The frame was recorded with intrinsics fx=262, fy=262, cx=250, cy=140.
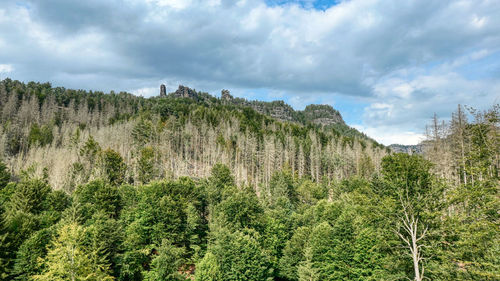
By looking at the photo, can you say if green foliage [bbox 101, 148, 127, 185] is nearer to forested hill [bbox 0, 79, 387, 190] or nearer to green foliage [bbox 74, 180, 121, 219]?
forested hill [bbox 0, 79, 387, 190]

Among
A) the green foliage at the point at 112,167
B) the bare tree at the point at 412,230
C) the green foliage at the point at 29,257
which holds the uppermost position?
the green foliage at the point at 112,167

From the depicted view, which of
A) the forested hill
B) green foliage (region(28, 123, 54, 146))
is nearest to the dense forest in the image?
the forested hill

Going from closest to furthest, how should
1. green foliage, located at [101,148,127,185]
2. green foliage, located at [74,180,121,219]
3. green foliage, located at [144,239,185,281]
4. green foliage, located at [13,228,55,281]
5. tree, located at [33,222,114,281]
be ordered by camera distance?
tree, located at [33,222,114,281] → green foliage, located at [13,228,55,281] → green foliage, located at [144,239,185,281] → green foliage, located at [74,180,121,219] → green foliage, located at [101,148,127,185]

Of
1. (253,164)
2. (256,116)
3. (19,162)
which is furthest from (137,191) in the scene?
(256,116)

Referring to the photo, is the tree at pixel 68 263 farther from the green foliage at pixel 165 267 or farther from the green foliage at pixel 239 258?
the green foliage at pixel 239 258

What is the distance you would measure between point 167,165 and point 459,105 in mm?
83067

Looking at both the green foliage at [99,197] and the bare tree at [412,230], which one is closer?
the bare tree at [412,230]

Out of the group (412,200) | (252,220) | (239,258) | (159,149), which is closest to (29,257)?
(239,258)

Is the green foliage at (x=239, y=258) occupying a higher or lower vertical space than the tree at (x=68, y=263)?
lower

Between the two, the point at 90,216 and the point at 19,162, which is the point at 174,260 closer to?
the point at 90,216

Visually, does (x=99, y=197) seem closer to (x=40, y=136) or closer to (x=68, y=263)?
(x=68, y=263)

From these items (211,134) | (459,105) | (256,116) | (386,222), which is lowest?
(386,222)

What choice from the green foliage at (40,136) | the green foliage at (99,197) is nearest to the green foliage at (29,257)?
the green foliage at (99,197)

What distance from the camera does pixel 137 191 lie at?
52.4 meters
